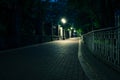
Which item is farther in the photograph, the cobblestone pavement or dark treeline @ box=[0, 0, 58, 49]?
dark treeline @ box=[0, 0, 58, 49]

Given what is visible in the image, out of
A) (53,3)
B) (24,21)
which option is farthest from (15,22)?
(53,3)

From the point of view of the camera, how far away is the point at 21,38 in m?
26.4

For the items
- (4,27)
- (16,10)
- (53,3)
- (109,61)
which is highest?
(53,3)

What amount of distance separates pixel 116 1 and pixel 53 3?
31.9m

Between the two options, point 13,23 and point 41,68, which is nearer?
point 41,68

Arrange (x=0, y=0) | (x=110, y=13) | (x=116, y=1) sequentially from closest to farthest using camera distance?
(x=116, y=1) → (x=110, y=13) → (x=0, y=0)

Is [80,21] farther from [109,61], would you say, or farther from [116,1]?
[109,61]

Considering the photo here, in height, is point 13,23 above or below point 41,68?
above

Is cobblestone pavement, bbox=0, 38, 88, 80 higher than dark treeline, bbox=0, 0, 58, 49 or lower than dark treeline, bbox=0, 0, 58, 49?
lower

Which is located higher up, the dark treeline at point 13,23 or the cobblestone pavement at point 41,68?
the dark treeline at point 13,23

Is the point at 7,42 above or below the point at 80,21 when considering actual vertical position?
below

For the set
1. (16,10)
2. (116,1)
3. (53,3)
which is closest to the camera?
(116,1)

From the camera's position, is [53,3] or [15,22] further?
[53,3]

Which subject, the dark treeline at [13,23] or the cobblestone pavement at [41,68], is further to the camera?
the dark treeline at [13,23]
